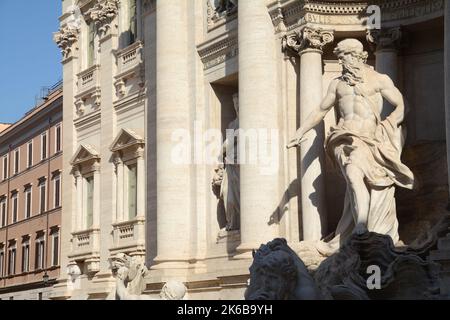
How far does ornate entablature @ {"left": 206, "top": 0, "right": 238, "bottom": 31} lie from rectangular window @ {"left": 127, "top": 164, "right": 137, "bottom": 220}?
5.58 metres

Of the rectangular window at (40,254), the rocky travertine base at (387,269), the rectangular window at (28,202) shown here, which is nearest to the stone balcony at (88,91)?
the rectangular window at (40,254)

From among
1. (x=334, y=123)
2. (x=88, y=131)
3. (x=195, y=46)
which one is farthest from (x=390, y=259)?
(x=88, y=131)

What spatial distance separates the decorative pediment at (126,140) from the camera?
1120 inches

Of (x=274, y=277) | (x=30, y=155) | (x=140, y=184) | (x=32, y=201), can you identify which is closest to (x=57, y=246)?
(x=32, y=201)

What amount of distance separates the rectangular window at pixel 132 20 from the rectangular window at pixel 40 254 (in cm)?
1705

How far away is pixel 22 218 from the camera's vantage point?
162 feet

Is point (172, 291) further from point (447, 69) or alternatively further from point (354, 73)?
point (447, 69)

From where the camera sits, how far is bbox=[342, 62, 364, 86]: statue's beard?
64.6ft

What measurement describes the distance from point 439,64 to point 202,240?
7.26 m

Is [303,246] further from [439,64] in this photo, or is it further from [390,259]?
[439,64]

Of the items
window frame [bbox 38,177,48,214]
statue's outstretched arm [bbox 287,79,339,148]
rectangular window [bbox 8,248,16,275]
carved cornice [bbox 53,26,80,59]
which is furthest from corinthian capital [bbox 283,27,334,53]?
rectangular window [bbox 8,248,16,275]

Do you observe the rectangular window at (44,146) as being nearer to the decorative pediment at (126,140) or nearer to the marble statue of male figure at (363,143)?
the decorative pediment at (126,140)

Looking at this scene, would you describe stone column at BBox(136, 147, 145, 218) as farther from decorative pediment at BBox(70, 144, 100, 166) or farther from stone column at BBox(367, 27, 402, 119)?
stone column at BBox(367, 27, 402, 119)

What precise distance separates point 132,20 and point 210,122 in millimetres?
6625
